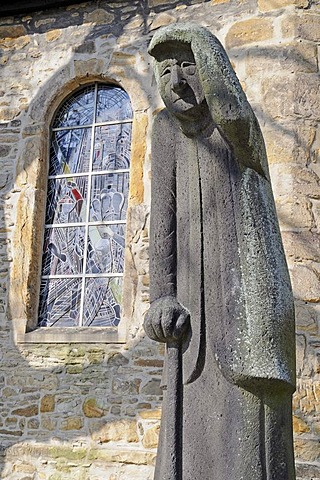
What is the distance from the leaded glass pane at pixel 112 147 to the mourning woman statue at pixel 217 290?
14.4 ft

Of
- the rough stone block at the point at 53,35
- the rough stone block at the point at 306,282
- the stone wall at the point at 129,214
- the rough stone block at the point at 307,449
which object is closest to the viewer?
the rough stone block at the point at 307,449

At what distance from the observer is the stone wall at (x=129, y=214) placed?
17.3 feet

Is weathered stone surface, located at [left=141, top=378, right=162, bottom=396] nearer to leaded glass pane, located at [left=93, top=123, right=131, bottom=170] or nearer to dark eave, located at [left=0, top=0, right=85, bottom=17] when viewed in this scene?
leaded glass pane, located at [left=93, top=123, right=131, bottom=170]

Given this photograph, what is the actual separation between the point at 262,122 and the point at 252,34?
93cm

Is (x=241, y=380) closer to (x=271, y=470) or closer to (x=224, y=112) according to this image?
(x=271, y=470)

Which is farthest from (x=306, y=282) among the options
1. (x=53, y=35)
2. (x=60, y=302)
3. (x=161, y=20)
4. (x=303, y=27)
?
(x=53, y=35)

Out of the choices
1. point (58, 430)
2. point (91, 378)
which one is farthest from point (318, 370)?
point (58, 430)

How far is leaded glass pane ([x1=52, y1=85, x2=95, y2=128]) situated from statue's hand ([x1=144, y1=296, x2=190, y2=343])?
198 inches

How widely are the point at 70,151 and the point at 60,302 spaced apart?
64.0 inches

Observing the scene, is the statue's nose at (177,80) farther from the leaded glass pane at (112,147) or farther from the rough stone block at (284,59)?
the leaded glass pane at (112,147)

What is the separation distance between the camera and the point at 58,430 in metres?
5.68

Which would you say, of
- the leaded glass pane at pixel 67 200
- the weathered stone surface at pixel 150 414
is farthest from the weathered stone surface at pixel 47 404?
the leaded glass pane at pixel 67 200

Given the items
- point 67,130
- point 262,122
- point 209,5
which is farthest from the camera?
point 67,130

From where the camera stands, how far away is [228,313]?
1866mm
